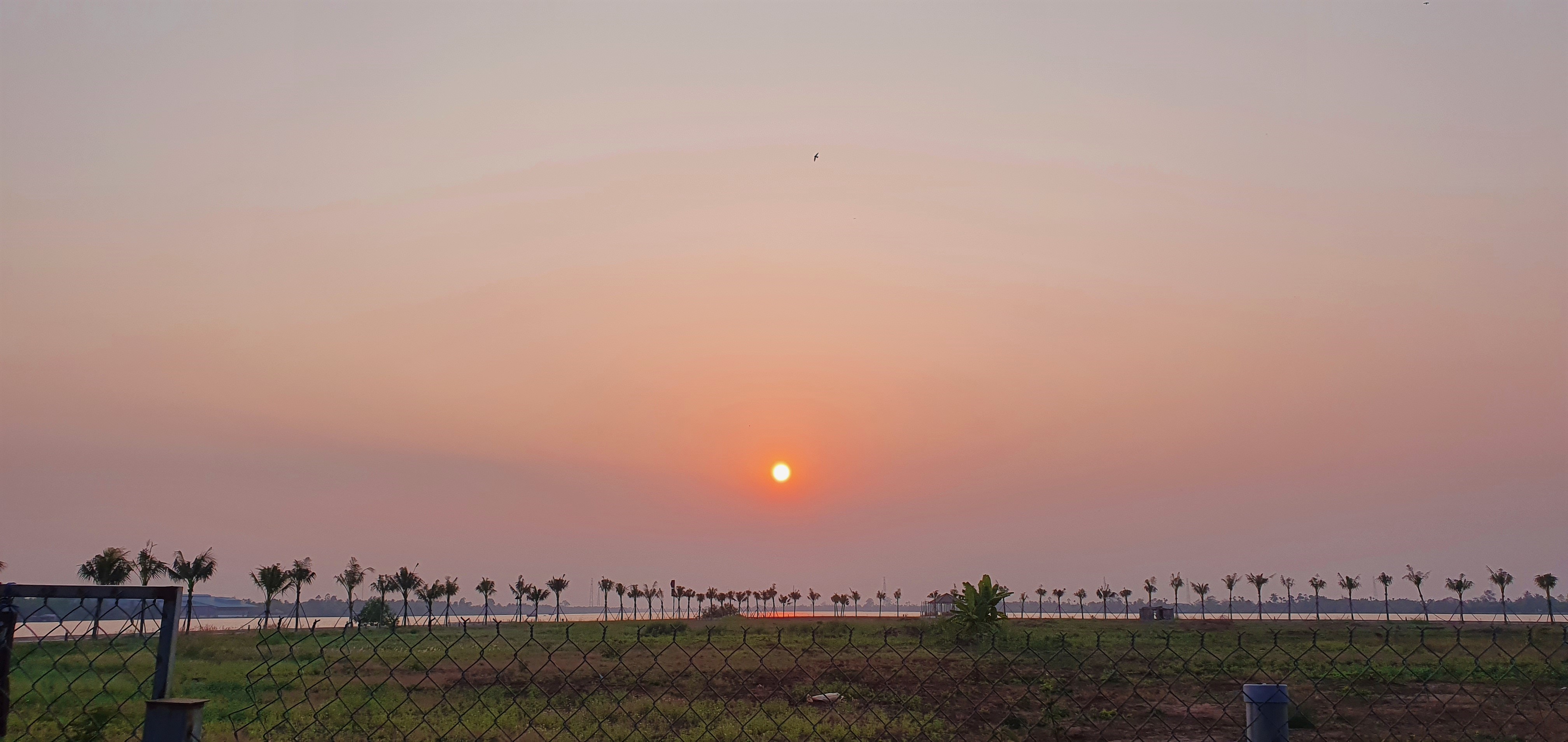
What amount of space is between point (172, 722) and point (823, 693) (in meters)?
18.6

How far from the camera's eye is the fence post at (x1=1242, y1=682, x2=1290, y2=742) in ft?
9.38

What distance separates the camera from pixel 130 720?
1446 centimetres

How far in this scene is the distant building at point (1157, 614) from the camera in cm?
10388

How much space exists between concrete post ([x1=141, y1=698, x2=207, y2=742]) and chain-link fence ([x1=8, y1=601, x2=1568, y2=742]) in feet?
2.87

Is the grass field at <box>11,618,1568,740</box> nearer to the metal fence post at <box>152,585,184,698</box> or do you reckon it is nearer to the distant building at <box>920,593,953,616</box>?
the metal fence post at <box>152,585,184,698</box>

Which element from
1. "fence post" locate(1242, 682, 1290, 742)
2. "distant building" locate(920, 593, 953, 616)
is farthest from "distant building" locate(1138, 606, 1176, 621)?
"fence post" locate(1242, 682, 1290, 742)

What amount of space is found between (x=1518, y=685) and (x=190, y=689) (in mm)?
29461

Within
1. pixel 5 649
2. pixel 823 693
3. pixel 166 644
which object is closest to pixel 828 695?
pixel 823 693

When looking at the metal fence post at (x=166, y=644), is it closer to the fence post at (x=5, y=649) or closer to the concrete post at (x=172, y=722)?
the concrete post at (x=172, y=722)

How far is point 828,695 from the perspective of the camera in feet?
60.5

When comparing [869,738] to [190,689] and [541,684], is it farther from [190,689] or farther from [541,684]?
[190,689]

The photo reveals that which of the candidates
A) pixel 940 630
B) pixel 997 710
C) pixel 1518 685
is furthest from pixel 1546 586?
pixel 997 710

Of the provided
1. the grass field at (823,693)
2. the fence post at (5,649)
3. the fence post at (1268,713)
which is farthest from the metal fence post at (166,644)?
the fence post at (1268,713)

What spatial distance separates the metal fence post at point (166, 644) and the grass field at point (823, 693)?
88 centimetres
